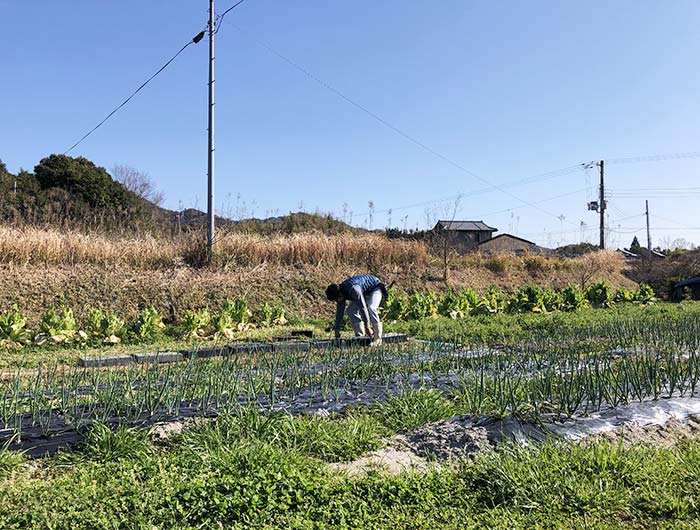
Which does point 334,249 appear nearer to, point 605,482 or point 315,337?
point 315,337

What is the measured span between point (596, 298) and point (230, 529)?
15.9m

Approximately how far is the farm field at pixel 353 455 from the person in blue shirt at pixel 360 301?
3129 mm

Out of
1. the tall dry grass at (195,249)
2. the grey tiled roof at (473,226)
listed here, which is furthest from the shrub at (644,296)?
the grey tiled roof at (473,226)

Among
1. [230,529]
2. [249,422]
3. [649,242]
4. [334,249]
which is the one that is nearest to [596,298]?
[334,249]

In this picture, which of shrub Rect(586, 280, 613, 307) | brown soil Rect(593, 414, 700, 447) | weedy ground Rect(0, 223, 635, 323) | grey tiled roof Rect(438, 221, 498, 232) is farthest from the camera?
Answer: grey tiled roof Rect(438, 221, 498, 232)

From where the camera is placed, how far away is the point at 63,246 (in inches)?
431

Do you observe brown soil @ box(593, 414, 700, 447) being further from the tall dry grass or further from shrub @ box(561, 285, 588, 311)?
shrub @ box(561, 285, 588, 311)

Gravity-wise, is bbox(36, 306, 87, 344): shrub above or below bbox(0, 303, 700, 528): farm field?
above

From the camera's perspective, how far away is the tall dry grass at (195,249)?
35.0 ft

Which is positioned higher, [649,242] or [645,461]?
[649,242]

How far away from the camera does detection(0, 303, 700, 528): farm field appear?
2.55 metres

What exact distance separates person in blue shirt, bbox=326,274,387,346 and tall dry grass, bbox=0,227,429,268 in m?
4.79

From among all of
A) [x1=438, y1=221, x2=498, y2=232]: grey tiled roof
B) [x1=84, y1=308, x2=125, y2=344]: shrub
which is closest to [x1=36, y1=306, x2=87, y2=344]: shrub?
[x1=84, y1=308, x2=125, y2=344]: shrub

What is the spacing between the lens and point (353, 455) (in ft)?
10.9
